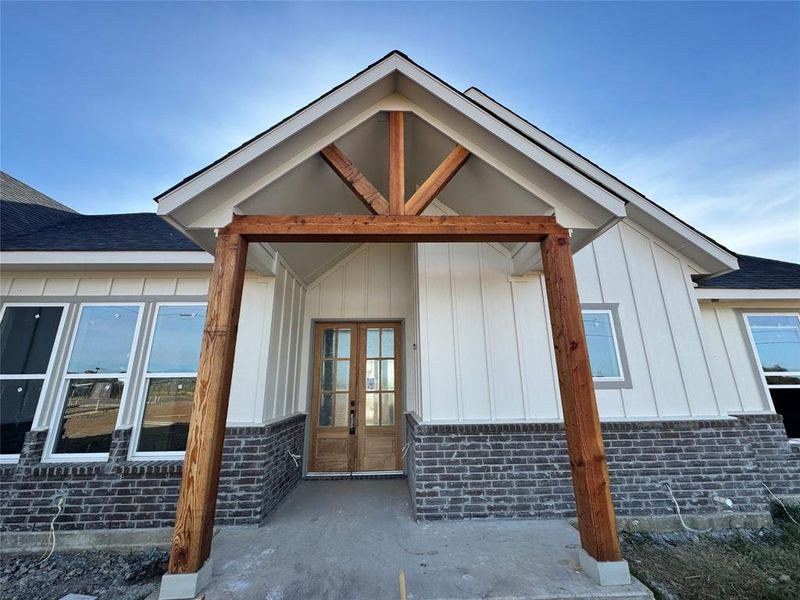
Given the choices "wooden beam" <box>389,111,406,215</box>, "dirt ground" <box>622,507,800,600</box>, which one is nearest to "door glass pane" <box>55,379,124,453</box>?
"wooden beam" <box>389,111,406,215</box>

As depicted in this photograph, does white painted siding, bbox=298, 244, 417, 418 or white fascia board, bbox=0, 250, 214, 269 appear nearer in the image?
white fascia board, bbox=0, 250, 214, 269

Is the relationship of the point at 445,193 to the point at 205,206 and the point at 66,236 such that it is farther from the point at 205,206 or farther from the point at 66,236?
the point at 66,236

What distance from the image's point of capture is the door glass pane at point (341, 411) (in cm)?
502

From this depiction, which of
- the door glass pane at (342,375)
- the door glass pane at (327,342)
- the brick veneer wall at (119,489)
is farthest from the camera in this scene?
the door glass pane at (327,342)

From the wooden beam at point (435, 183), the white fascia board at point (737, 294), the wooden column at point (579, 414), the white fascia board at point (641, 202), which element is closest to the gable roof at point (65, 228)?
the wooden beam at point (435, 183)

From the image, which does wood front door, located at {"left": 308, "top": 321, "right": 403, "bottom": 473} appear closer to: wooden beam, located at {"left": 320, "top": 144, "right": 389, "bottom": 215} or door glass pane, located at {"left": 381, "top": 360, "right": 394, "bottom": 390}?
door glass pane, located at {"left": 381, "top": 360, "right": 394, "bottom": 390}

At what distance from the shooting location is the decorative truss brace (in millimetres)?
2566

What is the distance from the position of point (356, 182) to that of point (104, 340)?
12.6 feet

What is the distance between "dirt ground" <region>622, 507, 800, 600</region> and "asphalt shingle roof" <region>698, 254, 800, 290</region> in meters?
2.94

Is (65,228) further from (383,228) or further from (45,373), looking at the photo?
(383,228)

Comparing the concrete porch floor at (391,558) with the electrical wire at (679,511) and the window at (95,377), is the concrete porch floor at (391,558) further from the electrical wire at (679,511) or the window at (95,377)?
the window at (95,377)

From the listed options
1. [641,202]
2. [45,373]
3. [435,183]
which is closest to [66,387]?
[45,373]

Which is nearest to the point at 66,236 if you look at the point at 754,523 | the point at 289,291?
the point at 289,291

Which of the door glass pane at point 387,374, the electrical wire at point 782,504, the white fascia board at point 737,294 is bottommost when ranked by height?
the electrical wire at point 782,504
